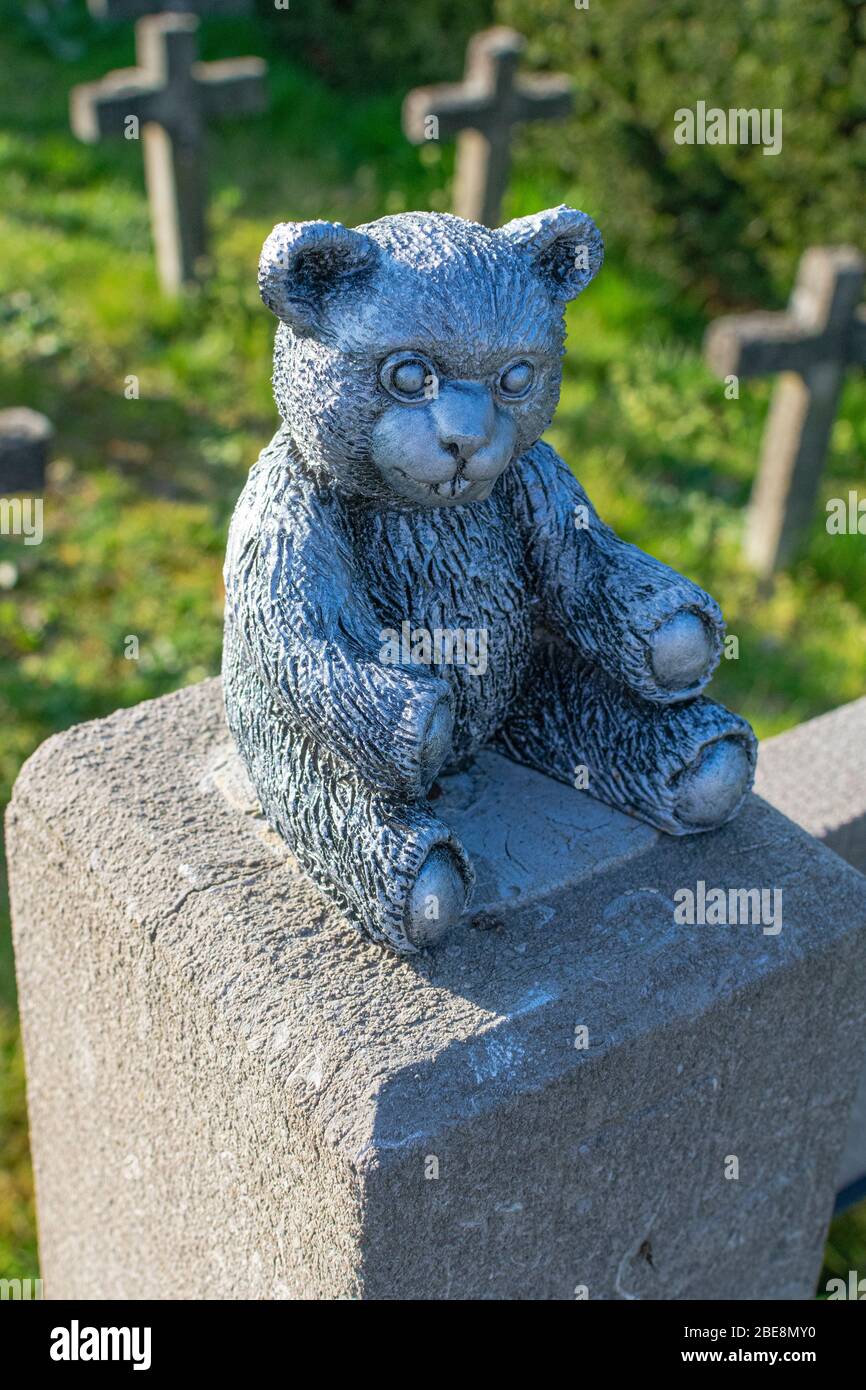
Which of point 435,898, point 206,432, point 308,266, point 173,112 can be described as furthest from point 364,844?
point 173,112

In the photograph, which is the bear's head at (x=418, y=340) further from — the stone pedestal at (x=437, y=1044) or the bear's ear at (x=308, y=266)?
the stone pedestal at (x=437, y=1044)

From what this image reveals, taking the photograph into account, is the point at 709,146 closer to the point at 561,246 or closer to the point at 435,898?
the point at 561,246

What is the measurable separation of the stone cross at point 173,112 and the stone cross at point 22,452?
2.01 m

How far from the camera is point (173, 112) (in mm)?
5566

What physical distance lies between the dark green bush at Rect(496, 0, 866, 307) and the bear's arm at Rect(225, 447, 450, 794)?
3.84m

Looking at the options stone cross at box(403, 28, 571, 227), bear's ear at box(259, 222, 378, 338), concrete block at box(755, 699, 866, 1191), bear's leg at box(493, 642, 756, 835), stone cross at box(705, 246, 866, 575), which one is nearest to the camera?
bear's ear at box(259, 222, 378, 338)

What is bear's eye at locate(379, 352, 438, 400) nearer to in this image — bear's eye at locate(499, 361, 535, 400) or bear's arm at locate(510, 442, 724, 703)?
bear's eye at locate(499, 361, 535, 400)

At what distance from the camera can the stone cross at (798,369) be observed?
4582mm

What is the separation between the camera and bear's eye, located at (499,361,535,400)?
180cm

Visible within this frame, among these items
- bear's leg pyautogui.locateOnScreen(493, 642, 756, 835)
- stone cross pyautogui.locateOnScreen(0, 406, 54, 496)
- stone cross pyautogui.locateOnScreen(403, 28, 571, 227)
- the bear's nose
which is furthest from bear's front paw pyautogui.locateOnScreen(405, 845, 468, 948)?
stone cross pyautogui.locateOnScreen(403, 28, 571, 227)

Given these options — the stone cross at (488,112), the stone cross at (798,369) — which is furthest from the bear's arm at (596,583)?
the stone cross at (488,112)

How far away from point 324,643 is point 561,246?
543 millimetres
